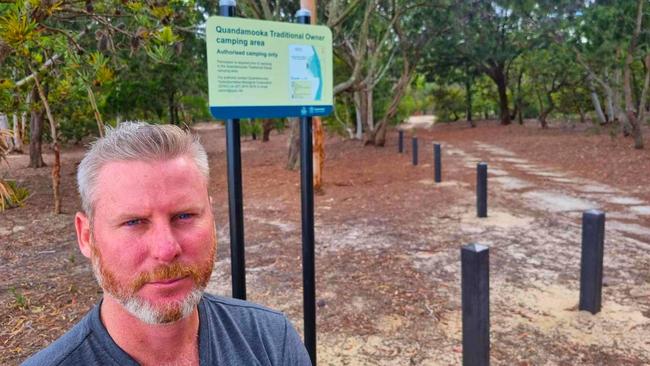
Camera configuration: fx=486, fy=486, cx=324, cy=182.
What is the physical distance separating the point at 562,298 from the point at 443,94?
3105cm

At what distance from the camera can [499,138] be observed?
70.9 ft

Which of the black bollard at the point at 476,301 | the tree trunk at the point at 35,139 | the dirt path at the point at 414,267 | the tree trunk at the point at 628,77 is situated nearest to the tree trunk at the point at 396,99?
the tree trunk at the point at 628,77

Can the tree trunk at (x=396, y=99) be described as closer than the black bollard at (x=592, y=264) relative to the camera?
No

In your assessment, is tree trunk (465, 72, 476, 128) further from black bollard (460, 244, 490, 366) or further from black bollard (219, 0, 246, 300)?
black bollard (219, 0, 246, 300)

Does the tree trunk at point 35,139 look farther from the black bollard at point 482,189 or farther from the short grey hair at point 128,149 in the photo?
the short grey hair at point 128,149

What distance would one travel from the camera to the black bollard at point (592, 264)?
4.03 meters

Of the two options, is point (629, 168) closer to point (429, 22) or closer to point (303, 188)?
point (429, 22)

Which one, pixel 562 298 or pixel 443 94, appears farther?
pixel 443 94

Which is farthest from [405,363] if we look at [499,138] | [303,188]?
[499,138]

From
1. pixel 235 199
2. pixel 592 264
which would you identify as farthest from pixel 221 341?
pixel 592 264

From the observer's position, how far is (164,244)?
1.34m

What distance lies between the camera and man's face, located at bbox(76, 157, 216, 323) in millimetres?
1341

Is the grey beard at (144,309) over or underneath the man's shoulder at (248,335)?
over

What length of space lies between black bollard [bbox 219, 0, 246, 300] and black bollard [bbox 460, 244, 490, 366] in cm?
131
